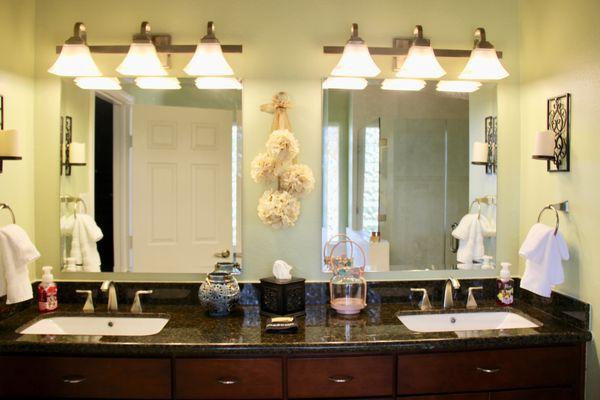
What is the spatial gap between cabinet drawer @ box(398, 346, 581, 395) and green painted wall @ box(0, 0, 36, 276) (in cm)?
185

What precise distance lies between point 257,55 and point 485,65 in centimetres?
108

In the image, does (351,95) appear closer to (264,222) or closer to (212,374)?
(264,222)

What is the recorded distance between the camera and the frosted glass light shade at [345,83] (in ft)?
7.52

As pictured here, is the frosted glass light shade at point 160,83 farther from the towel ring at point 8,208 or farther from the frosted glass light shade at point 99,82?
the towel ring at point 8,208

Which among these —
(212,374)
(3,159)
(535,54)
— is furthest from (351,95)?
(3,159)

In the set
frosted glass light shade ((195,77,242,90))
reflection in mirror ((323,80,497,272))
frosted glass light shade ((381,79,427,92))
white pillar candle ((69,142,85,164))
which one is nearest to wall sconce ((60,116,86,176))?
white pillar candle ((69,142,85,164))

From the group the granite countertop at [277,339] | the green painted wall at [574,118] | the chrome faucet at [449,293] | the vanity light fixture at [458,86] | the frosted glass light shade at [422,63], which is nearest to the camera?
the granite countertop at [277,339]

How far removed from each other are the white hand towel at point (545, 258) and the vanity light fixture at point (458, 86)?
0.79 meters

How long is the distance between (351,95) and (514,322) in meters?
1.33

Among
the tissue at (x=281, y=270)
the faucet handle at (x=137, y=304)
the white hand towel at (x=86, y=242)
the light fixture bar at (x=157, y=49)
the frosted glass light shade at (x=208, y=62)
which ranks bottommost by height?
the faucet handle at (x=137, y=304)

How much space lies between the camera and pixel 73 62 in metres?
2.07

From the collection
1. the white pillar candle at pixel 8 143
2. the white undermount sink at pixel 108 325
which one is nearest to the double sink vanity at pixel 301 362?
the white undermount sink at pixel 108 325

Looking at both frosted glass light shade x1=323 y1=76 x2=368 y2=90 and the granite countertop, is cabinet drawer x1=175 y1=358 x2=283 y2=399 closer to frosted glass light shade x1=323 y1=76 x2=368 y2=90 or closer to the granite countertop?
the granite countertop

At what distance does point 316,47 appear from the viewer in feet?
7.55
